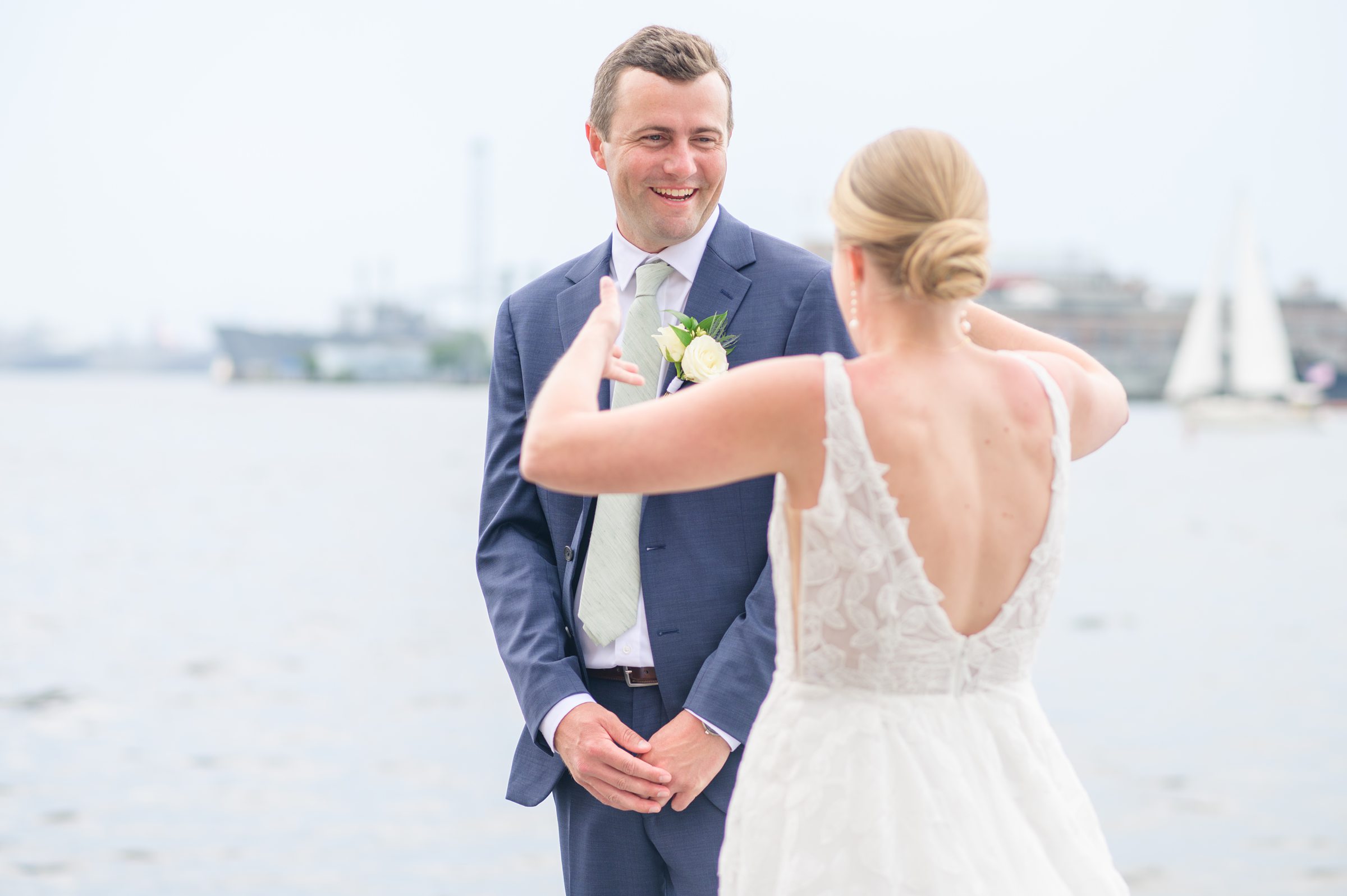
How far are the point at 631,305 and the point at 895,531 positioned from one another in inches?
42.0

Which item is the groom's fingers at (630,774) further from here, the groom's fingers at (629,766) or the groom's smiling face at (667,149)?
the groom's smiling face at (667,149)

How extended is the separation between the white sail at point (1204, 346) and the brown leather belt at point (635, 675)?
5437cm

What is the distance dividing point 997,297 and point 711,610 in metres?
95.8

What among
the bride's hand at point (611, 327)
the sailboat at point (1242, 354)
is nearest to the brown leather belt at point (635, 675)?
the bride's hand at point (611, 327)

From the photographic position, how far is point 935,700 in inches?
71.3

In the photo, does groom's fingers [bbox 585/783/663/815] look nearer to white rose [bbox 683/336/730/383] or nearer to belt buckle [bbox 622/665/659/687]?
belt buckle [bbox 622/665/659/687]

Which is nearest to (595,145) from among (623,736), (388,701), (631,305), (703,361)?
(631,305)

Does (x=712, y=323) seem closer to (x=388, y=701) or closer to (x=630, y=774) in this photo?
A: (x=630, y=774)

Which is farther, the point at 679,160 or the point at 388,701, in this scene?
the point at 388,701

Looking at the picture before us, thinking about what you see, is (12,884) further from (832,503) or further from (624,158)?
(832,503)

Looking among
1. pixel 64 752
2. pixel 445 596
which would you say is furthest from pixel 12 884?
pixel 445 596

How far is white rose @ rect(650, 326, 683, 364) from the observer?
242 cm

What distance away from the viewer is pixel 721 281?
8.48 feet

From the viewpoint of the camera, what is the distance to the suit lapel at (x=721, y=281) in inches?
101
